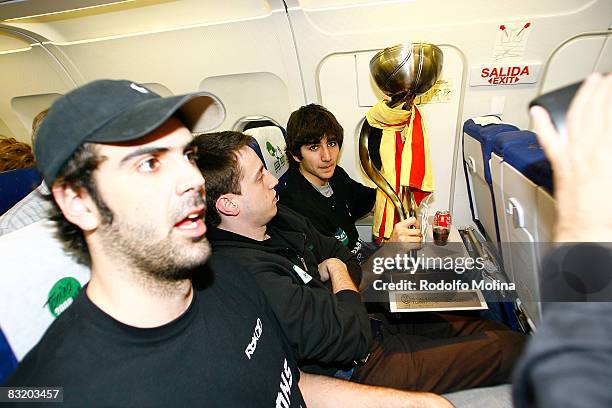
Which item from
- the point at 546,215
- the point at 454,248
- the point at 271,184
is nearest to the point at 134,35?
the point at 271,184

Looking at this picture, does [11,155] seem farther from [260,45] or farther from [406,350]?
[406,350]

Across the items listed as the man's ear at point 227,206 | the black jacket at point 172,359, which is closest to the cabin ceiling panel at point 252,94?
the man's ear at point 227,206

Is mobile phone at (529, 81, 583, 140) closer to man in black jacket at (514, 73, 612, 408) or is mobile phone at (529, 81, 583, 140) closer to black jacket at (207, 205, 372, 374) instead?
man in black jacket at (514, 73, 612, 408)

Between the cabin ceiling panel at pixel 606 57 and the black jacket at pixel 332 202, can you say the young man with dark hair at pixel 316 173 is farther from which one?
the cabin ceiling panel at pixel 606 57

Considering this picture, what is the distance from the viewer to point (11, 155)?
2.36 meters

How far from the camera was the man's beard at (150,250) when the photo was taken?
94 cm

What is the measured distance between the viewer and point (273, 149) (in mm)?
2820

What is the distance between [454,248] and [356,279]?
63cm

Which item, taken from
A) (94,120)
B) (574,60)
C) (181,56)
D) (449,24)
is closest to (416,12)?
(449,24)

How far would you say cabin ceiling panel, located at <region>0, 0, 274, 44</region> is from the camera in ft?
8.61

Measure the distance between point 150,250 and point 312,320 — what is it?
0.75 metres

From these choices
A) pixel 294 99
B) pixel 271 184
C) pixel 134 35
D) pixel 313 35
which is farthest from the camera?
pixel 294 99

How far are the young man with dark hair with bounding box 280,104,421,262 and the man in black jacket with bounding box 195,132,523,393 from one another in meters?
0.52

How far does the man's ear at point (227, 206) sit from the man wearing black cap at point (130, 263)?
650mm
